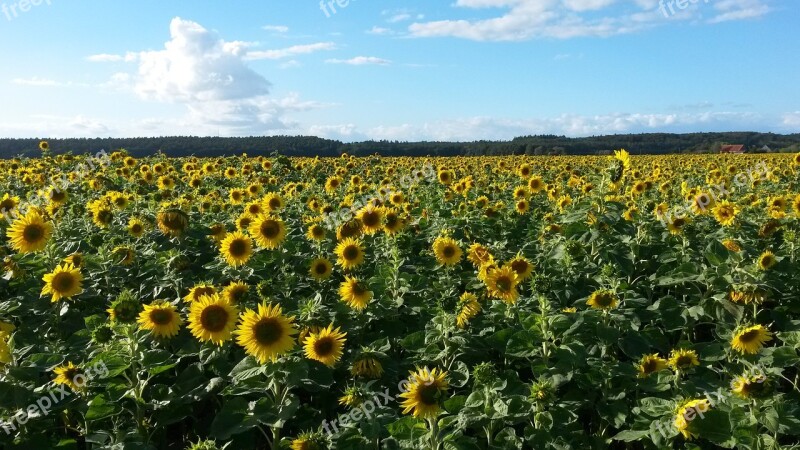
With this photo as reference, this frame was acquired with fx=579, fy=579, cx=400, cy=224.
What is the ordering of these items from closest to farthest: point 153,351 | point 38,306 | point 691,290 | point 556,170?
point 153,351 < point 38,306 < point 691,290 < point 556,170

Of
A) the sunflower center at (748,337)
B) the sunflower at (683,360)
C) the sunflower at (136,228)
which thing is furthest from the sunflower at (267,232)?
the sunflower center at (748,337)

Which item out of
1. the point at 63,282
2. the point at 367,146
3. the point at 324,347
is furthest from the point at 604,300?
the point at 367,146

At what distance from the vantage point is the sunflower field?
11.5ft

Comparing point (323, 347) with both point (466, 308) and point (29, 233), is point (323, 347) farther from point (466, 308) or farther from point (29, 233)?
point (29, 233)

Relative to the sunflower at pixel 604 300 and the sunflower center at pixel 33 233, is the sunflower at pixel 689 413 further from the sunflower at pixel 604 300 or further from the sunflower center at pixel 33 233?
the sunflower center at pixel 33 233

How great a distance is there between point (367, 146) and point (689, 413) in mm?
44839

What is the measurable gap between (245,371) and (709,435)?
8.89ft

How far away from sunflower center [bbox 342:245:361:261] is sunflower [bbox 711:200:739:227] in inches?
174

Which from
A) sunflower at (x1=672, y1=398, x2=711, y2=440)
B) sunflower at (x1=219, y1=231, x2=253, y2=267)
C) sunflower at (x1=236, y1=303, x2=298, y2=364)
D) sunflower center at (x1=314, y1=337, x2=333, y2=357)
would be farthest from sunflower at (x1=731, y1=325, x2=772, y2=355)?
sunflower at (x1=219, y1=231, x2=253, y2=267)

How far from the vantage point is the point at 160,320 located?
4156 mm

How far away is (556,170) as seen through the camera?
17812 mm

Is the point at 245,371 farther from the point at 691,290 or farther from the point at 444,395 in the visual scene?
the point at 691,290

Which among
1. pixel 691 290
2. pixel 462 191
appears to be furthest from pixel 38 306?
pixel 462 191

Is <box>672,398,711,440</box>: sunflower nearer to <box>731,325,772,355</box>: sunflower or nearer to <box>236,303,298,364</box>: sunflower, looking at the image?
<box>731,325,772,355</box>: sunflower
